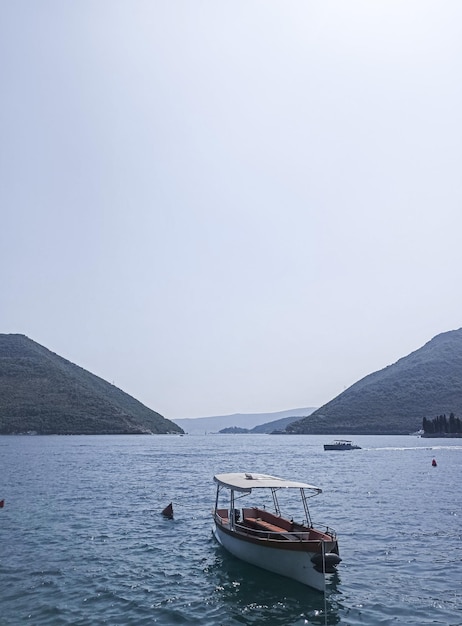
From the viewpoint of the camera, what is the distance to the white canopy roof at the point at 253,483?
27531 millimetres

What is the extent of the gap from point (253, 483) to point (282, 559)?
551 cm

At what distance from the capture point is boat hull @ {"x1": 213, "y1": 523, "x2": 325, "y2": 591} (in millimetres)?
22328

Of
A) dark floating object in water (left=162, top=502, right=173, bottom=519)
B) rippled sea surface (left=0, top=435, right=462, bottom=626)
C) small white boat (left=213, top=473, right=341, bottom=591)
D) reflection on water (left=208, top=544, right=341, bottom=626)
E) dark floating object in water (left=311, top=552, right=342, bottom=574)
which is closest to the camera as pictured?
reflection on water (left=208, top=544, right=341, bottom=626)

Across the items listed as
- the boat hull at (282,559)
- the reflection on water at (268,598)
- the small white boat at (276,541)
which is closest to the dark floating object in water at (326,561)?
the small white boat at (276,541)

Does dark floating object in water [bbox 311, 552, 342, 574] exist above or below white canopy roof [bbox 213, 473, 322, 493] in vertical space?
below

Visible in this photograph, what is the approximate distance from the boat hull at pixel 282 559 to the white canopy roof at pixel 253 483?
2295mm

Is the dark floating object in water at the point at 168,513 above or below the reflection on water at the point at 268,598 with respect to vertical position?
above

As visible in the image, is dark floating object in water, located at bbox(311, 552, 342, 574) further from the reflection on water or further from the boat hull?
the reflection on water

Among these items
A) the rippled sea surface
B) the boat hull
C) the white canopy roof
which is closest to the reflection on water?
the rippled sea surface

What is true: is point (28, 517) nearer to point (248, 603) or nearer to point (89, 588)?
point (89, 588)

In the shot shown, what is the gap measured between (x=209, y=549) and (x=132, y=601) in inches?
370

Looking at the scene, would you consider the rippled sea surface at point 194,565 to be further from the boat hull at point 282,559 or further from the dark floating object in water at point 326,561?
the dark floating object in water at point 326,561

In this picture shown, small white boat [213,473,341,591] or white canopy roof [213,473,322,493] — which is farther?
white canopy roof [213,473,322,493]

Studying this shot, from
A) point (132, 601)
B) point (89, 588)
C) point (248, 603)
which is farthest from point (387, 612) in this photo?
point (89, 588)
